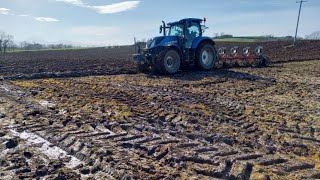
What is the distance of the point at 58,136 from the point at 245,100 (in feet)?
14.9

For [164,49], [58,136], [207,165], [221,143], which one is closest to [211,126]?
[221,143]

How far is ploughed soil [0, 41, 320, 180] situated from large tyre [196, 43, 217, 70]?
5007mm

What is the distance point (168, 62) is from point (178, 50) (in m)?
0.69

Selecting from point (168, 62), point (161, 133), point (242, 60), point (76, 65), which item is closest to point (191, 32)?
point (168, 62)

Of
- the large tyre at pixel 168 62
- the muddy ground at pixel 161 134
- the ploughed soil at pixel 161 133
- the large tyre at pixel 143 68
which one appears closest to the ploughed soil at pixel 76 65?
the large tyre at pixel 143 68

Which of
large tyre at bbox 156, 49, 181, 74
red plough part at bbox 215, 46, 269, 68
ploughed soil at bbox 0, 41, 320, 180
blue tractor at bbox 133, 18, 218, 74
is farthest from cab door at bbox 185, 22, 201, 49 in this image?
ploughed soil at bbox 0, 41, 320, 180

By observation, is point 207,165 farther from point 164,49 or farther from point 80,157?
point 164,49

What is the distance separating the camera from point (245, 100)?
7453mm

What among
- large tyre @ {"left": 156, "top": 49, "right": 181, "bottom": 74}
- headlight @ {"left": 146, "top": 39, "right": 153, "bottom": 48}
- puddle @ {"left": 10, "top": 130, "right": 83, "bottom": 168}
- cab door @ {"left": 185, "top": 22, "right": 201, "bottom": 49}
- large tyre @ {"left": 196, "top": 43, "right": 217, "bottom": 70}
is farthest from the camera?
large tyre @ {"left": 196, "top": 43, "right": 217, "bottom": 70}

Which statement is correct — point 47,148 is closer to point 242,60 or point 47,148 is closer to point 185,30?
point 185,30

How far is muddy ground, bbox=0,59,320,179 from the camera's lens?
3.61 m

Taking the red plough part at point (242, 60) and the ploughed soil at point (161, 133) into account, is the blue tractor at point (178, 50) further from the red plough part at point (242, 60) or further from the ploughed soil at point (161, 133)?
the ploughed soil at point (161, 133)

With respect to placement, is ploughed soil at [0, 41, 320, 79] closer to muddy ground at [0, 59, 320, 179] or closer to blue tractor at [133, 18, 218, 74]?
blue tractor at [133, 18, 218, 74]

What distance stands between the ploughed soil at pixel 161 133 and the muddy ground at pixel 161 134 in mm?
13
